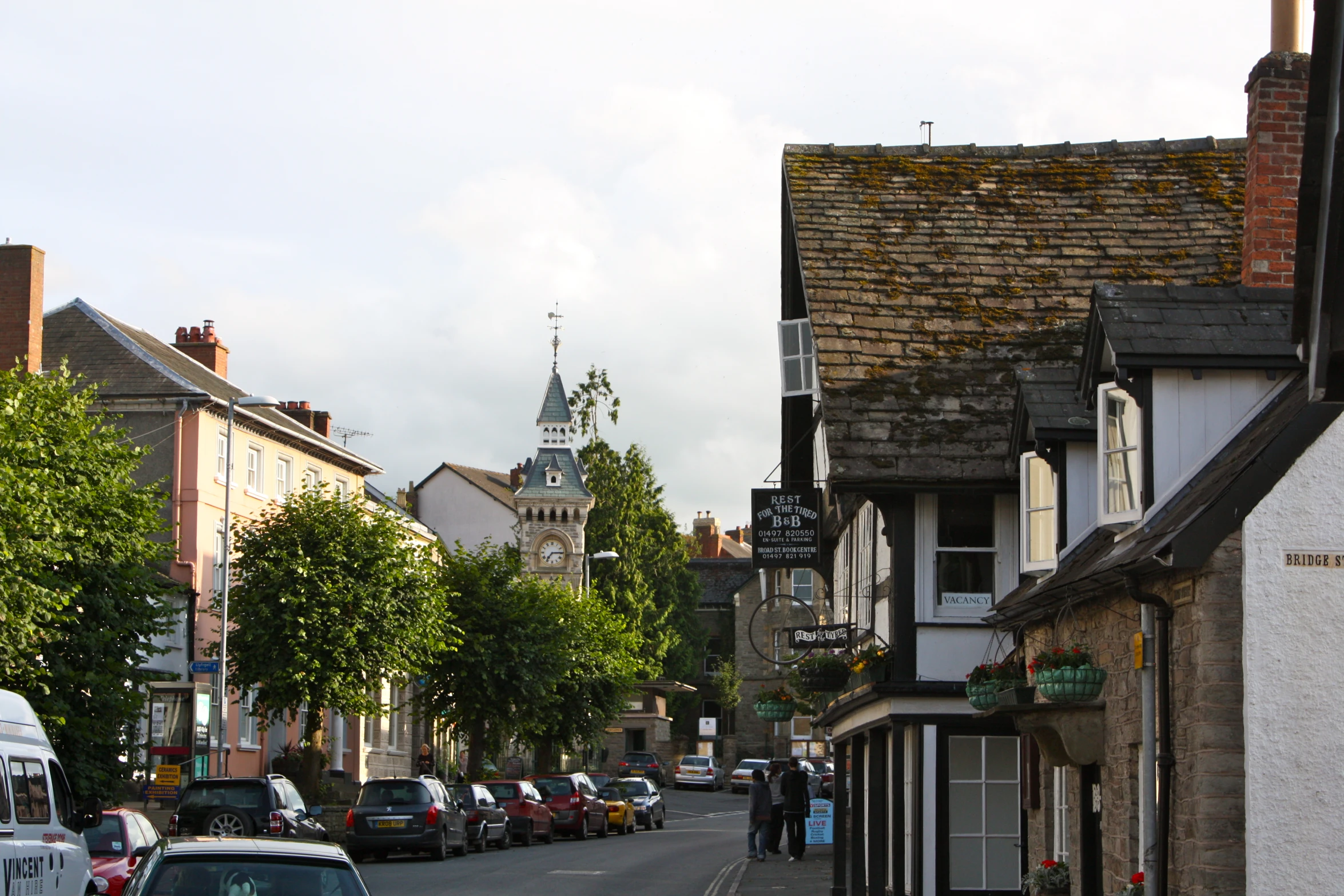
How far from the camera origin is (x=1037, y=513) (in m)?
15.5

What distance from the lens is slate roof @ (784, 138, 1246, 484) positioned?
687 inches

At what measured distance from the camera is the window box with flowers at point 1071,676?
→ 12.0 m

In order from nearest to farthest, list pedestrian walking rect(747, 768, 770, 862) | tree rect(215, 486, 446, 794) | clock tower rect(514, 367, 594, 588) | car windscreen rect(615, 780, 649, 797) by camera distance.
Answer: pedestrian walking rect(747, 768, 770, 862) < tree rect(215, 486, 446, 794) < car windscreen rect(615, 780, 649, 797) < clock tower rect(514, 367, 594, 588)

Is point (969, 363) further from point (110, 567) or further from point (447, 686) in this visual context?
point (447, 686)

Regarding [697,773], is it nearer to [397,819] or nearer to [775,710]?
[397,819]

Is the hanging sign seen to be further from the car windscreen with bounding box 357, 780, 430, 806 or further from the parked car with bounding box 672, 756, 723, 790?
the parked car with bounding box 672, 756, 723, 790

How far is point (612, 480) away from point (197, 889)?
232 feet

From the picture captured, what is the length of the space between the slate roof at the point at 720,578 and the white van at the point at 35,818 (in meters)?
75.2

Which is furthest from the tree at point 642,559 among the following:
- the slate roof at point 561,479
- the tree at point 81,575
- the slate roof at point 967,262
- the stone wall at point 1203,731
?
the stone wall at point 1203,731

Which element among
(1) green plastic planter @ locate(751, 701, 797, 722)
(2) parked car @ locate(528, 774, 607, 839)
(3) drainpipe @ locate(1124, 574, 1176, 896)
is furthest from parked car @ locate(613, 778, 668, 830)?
(3) drainpipe @ locate(1124, 574, 1176, 896)

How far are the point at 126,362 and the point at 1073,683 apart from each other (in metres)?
36.5

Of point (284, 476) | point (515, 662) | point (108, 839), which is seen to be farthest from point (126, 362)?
point (108, 839)

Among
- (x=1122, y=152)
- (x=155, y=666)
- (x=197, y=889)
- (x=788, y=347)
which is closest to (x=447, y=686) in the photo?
(x=155, y=666)

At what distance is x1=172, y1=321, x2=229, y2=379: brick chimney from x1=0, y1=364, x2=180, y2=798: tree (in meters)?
24.4
